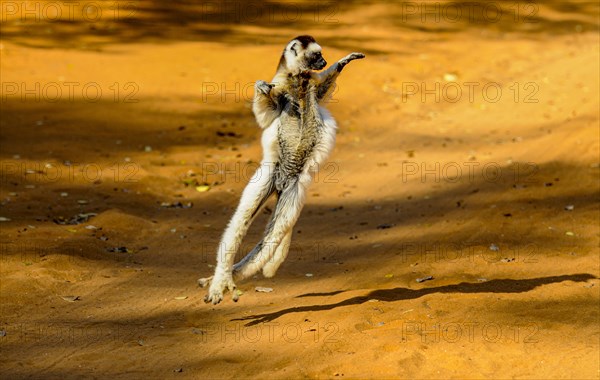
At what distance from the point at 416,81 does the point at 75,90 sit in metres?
7.24

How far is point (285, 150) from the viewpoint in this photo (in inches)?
266

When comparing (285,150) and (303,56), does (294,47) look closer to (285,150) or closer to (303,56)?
(303,56)

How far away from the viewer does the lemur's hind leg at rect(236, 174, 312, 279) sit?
21.7 feet

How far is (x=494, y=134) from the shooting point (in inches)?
572

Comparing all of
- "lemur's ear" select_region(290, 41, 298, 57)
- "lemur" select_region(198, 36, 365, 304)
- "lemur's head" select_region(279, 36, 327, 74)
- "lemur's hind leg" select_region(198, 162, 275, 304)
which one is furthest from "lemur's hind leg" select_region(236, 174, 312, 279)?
"lemur's ear" select_region(290, 41, 298, 57)

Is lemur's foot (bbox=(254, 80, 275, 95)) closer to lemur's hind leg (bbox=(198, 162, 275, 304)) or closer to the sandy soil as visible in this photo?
lemur's hind leg (bbox=(198, 162, 275, 304))

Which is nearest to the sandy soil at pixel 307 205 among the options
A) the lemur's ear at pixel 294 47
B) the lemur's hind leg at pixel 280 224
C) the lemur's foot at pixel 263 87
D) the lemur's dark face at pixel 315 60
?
the lemur's hind leg at pixel 280 224

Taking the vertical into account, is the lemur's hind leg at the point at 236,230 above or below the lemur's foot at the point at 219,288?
above

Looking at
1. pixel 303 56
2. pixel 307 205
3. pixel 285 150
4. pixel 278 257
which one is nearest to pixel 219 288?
pixel 278 257

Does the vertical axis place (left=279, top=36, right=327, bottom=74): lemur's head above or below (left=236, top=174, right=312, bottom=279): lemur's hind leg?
above

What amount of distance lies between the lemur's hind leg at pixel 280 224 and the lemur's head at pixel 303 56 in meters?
0.88

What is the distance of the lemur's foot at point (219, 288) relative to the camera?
21.0 ft

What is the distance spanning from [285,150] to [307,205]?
4436 millimetres

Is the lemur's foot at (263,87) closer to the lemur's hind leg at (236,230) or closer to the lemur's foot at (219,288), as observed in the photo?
the lemur's hind leg at (236,230)
